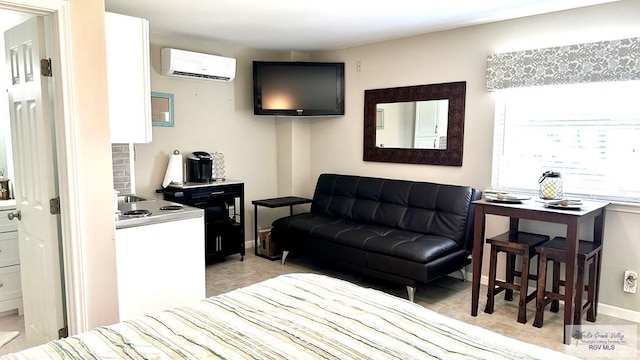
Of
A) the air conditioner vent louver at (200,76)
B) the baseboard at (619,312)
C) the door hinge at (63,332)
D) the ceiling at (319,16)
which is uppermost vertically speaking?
the ceiling at (319,16)

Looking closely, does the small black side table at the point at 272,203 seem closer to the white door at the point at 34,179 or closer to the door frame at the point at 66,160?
the white door at the point at 34,179

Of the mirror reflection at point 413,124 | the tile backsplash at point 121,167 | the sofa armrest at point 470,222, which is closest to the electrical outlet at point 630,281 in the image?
the sofa armrest at point 470,222

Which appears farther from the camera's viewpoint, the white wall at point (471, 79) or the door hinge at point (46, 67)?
the white wall at point (471, 79)

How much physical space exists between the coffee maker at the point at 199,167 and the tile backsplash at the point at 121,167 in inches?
38.8

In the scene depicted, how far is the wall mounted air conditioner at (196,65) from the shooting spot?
4.20 m

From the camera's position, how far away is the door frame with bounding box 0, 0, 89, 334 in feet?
6.98

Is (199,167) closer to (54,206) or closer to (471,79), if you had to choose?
(54,206)

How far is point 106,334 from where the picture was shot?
1528 mm

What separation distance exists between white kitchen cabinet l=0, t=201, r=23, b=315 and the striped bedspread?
7.24ft

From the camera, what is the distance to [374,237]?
3.83 m

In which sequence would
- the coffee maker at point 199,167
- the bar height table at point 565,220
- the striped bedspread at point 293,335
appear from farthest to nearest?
1. the coffee maker at point 199,167
2. the bar height table at point 565,220
3. the striped bedspread at point 293,335

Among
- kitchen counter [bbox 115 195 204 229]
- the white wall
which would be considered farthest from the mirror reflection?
kitchen counter [bbox 115 195 204 229]

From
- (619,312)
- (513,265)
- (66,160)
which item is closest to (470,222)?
(513,265)

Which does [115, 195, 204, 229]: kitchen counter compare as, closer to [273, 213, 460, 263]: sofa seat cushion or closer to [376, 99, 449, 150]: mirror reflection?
[273, 213, 460, 263]: sofa seat cushion
